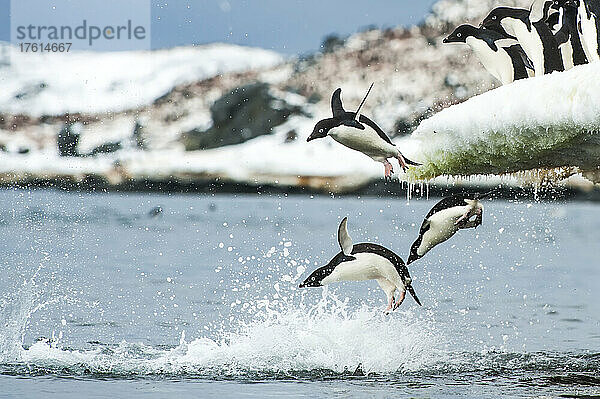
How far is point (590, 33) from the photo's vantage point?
716 cm

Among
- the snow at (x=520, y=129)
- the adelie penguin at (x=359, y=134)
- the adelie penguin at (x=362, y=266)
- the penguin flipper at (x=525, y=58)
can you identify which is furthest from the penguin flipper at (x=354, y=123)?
the penguin flipper at (x=525, y=58)

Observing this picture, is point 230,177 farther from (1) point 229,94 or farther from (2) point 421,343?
(2) point 421,343

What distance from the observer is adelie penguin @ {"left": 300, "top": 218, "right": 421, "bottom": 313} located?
329 inches

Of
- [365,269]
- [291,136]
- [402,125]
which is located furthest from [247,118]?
[365,269]

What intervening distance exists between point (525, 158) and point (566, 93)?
2.40 ft

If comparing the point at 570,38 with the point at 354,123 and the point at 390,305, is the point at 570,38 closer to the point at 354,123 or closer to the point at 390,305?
the point at 354,123

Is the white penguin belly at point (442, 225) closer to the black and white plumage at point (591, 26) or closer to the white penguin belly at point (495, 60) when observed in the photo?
the white penguin belly at point (495, 60)

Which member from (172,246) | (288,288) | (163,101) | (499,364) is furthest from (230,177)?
(499,364)

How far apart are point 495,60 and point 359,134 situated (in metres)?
1.20

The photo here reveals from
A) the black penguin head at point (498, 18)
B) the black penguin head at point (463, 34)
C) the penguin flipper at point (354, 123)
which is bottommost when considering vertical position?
the penguin flipper at point (354, 123)

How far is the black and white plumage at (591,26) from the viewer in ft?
23.4

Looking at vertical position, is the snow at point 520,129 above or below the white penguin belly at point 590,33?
below

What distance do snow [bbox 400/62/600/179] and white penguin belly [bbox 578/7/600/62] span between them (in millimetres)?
731

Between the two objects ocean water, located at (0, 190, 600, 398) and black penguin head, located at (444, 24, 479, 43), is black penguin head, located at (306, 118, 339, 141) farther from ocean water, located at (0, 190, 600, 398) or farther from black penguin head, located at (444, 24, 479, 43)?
ocean water, located at (0, 190, 600, 398)
